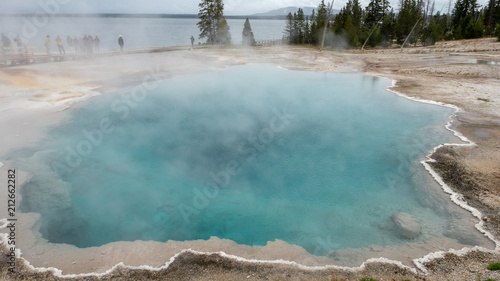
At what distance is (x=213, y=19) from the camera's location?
4300cm

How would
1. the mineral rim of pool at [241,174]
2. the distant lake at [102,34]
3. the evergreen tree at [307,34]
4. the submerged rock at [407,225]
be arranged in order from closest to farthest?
1. the submerged rock at [407,225]
2. the mineral rim of pool at [241,174]
3. the distant lake at [102,34]
4. the evergreen tree at [307,34]

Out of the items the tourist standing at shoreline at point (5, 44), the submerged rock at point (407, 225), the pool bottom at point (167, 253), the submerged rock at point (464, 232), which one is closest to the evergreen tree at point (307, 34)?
the tourist standing at shoreline at point (5, 44)

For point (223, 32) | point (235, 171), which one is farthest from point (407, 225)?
point (223, 32)

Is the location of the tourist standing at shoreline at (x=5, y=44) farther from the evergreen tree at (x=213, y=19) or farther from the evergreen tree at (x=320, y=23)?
the evergreen tree at (x=320, y=23)

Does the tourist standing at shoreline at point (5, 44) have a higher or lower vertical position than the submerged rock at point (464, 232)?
higher

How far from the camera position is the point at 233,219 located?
6.94m

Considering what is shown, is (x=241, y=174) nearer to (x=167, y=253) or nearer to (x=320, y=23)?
(x=167, y=253)

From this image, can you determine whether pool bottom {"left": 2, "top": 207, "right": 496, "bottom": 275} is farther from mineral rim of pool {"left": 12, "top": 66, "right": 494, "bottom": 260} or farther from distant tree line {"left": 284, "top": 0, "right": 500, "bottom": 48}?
distant tree line {"left": 284, "top": 0, "right": 500, "bottom": 48}

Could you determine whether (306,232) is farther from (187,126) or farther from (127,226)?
(187,126)

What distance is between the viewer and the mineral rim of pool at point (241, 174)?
6.51m

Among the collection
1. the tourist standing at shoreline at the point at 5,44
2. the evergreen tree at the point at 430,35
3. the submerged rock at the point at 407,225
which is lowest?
the submerged rock at the point at 407,225

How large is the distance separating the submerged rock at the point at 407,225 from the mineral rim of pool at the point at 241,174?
3 cm

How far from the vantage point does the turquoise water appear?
6.59 m

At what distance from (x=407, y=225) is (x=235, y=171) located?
4708mm
